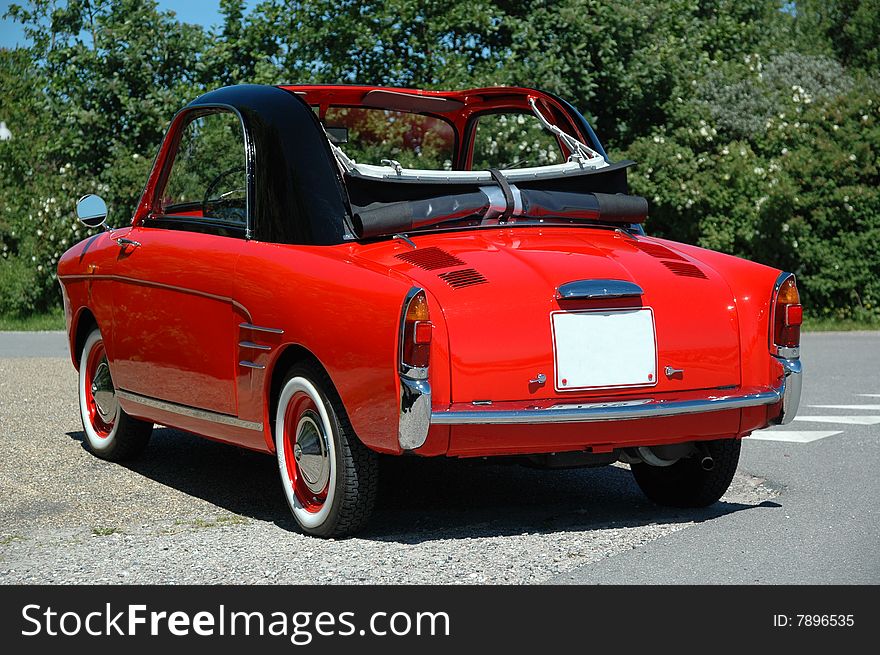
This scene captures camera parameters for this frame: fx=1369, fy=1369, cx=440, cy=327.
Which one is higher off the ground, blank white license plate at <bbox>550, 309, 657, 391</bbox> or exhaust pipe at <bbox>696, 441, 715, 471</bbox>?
blank white license plate at <bbox>550, 309, 657, 391</bbox>

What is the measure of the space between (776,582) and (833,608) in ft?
1.19

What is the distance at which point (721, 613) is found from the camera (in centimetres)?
432

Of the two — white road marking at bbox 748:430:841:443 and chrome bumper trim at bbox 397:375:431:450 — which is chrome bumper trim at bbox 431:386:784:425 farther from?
white road marking at bbox 748:430:841:443

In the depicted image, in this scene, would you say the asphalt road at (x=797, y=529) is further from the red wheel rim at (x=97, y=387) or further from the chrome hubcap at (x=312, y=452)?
the red wheel rim at (x=97, y=387)

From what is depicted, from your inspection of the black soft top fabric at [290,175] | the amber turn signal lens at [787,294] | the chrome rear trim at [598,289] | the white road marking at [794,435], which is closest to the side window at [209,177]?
the black soft top fabric at [290,175]

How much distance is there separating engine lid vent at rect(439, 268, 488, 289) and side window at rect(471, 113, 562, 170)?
141cm

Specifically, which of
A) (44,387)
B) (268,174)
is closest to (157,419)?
(268,174)

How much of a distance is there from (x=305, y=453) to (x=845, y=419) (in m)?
5.13

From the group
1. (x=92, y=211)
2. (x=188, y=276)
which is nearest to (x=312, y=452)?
(x=188, y=276)

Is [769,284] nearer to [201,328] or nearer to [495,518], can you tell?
[495,518]

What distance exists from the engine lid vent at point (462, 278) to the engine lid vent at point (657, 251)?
2.96ft

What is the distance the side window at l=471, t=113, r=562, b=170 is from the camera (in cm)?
730

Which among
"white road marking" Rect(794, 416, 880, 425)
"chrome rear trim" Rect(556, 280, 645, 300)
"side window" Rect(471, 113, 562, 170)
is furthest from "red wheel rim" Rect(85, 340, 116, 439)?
"white road marking" Rect(794, 416, 880, 425)

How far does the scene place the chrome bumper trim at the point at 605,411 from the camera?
16.4ft
